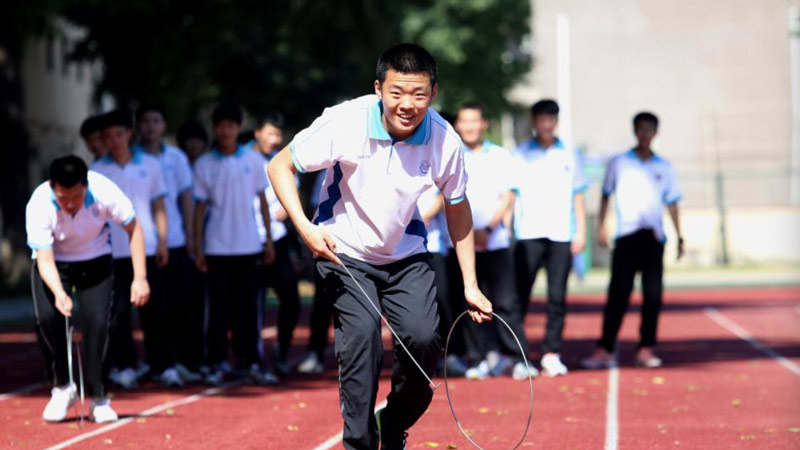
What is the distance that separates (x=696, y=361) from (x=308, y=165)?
337 inches

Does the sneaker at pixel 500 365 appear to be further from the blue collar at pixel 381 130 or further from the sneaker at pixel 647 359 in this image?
the blue collar at pixel 381 130

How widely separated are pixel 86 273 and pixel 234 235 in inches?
98.7

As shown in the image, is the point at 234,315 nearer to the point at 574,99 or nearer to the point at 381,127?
the point at 381,127

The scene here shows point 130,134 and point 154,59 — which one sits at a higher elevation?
point 154,59

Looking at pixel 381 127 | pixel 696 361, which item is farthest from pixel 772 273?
pixel 381 127

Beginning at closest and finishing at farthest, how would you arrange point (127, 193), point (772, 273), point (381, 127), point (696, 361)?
point (381, 127), point (127, 193), point (696, 361), point (772, 273)

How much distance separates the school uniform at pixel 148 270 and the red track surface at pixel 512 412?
1.62 ft

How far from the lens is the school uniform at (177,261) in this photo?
12734 mm

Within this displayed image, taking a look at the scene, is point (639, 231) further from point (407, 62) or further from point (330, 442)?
point (407, 62)

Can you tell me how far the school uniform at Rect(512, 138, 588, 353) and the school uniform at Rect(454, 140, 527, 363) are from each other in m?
0.20

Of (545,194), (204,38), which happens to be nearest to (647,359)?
(545,194)

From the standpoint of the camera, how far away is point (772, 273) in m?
36.4

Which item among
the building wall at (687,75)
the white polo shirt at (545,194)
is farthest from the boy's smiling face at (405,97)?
the building wall at (687,75)

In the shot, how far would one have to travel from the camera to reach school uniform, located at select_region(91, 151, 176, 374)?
12.2m
